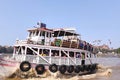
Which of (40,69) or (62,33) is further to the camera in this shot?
(62,33)

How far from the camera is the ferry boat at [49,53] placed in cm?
2119

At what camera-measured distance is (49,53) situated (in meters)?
22.6

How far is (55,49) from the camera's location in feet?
75.6

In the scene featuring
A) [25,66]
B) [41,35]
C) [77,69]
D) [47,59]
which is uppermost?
[41,35]

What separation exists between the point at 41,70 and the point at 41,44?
2.33 meters

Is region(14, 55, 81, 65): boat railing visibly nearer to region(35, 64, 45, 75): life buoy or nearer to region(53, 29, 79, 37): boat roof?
region(35, 64, 45, 75): life buoy

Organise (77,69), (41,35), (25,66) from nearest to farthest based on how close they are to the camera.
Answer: (25,66)
(41,35)
(77,69)

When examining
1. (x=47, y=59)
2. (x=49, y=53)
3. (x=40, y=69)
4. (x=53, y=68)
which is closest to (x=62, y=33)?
(x=49, y=53)

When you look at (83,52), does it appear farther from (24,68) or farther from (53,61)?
(24,68)

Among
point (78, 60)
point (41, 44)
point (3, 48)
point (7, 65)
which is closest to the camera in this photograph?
point (7, 65)

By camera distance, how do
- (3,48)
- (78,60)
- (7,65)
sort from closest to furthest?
(7,65)
(78,60)
(3,48)

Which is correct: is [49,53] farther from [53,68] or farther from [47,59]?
[53,68]

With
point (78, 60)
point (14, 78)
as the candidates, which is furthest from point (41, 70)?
point (78, 60)

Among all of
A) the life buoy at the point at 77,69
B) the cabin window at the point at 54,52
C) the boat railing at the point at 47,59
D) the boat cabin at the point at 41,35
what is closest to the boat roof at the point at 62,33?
the boat cabin at the point at 41,35
